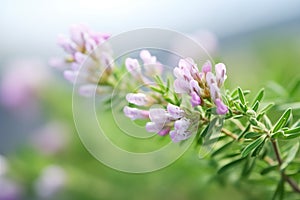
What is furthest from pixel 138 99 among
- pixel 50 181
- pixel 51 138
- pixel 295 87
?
pixel 51 138

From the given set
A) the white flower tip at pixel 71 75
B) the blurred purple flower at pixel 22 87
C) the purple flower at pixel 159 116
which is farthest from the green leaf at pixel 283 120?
the blurred purple flower at pixel 22 87

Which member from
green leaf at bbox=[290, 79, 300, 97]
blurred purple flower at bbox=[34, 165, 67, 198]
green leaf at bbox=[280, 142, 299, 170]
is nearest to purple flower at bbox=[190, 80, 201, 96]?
green leaf at bbox=[280, 142, 299, 170]

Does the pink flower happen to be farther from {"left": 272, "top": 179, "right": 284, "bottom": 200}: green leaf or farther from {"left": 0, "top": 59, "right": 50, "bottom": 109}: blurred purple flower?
{"left": 0, "top": 59, "right": 50, "bottom": 109}: blurred purple flower

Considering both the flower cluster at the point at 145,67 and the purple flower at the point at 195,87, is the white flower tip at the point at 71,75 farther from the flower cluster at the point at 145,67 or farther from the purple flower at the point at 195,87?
the purple flower at the point at 195,87

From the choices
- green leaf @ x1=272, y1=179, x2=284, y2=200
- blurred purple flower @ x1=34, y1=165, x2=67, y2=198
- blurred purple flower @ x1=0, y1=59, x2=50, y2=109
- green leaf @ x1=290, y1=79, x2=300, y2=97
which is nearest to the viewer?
green leaf @ x1=272, y1=179, x2=284, y2=200

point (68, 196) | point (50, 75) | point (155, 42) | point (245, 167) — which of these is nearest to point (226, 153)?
point (245, 167)

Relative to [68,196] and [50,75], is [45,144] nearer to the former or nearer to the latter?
[68,196]

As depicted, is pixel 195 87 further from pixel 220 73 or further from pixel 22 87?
pixel 22 87
